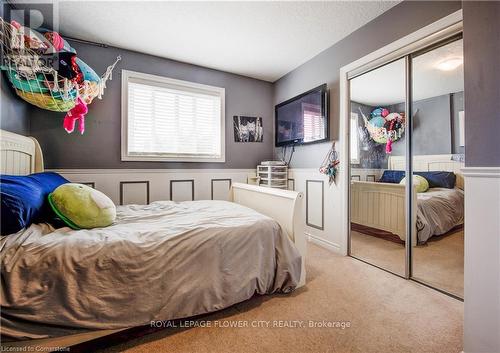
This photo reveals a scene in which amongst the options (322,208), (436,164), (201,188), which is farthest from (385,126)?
(201,188)

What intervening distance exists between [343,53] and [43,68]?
2.79 m

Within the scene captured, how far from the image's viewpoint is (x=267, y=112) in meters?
3.50

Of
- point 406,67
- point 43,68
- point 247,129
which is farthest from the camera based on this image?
point 247,129

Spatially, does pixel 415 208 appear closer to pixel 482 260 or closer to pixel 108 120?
pixel 482 260

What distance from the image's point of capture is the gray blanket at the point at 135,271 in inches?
37.3

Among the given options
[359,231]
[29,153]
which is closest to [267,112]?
[359,231]

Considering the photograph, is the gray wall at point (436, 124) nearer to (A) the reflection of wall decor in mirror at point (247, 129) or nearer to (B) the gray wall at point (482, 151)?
(B) the gray wall at point (482, 151)

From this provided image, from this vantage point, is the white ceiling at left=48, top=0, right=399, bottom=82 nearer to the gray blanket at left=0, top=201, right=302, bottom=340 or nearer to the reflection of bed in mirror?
the reflection of bed in mirror

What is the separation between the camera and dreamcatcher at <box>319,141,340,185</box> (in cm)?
245

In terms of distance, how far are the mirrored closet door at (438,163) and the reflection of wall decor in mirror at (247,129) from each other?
202 centimetres

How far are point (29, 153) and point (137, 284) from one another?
1.70 metres

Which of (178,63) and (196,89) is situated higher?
(178,63)

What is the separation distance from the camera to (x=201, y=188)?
117 inches

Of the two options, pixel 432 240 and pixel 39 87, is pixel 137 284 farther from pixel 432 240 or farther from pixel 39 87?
pixel 432 240
